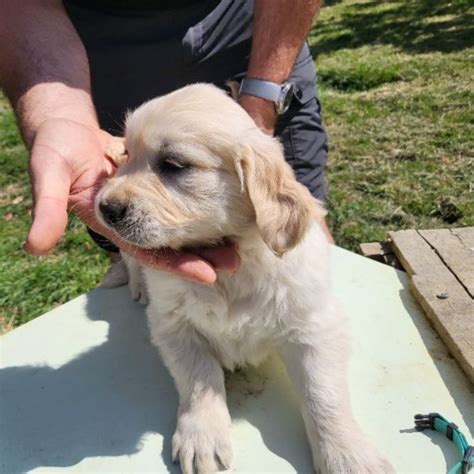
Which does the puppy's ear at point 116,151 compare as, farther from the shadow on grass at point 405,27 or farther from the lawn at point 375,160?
the shadow on grass at point 405,27

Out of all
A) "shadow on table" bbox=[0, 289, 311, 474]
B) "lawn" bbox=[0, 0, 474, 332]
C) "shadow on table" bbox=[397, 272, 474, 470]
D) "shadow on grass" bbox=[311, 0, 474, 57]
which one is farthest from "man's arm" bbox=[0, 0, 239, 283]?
"shadow on grass" bbox=[311, 0, 474, 57]

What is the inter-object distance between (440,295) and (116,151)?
1527mm

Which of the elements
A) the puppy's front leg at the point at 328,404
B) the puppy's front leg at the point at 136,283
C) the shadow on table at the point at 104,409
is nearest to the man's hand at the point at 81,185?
the puppy's front leg at the point at 328,404

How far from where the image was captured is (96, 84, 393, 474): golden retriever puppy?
191cm

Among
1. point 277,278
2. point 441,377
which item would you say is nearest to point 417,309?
point 441,377

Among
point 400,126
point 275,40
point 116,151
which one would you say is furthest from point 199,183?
point 400,126

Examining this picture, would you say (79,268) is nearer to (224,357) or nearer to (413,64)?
(224,357)

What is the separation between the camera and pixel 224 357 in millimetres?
2264

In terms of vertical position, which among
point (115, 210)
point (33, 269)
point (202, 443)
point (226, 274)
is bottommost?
point (33, 269)

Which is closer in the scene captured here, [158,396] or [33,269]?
[158,396]

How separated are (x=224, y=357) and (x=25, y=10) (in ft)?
5.95

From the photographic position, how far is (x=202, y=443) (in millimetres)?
2035

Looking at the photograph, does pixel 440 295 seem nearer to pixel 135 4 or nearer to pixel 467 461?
pixel 467 461

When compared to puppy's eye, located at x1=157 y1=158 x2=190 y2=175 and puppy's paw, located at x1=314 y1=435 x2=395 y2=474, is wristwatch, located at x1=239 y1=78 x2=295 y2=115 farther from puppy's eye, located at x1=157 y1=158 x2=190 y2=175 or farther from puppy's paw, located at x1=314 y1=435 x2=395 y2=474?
puppy's paw, located at x1=314 y1=435 x2=395 y2=474
